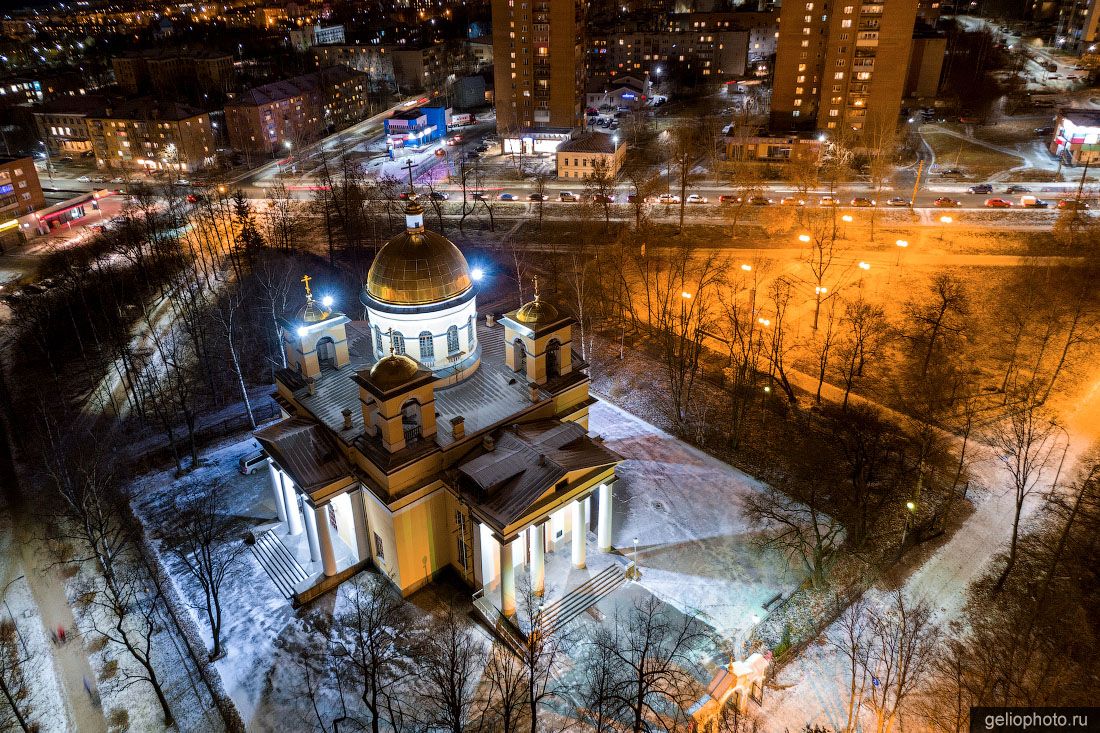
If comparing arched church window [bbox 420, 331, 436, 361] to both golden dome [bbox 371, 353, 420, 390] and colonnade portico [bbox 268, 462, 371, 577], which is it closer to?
golden dome [bbox 371, 353, 420, 390]

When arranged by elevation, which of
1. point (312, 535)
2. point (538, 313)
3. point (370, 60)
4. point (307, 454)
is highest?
point (370, 60)

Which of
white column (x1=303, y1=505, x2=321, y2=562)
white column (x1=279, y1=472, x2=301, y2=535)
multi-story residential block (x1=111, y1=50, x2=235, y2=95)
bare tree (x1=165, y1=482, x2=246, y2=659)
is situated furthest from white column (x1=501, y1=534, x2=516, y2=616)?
multi-story residential block (x1=111, y1=50, x2=235, y2=95)

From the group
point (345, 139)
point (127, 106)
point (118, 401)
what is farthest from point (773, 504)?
point (127, 106)

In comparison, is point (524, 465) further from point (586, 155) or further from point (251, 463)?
point (586, 155)

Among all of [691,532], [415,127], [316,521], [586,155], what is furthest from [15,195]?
[691,532]

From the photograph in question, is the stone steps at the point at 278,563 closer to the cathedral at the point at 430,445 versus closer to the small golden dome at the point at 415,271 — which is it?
the cathedral at the point at 430,445

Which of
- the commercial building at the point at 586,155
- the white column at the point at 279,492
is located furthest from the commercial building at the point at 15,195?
the white column at the point at 279,492
